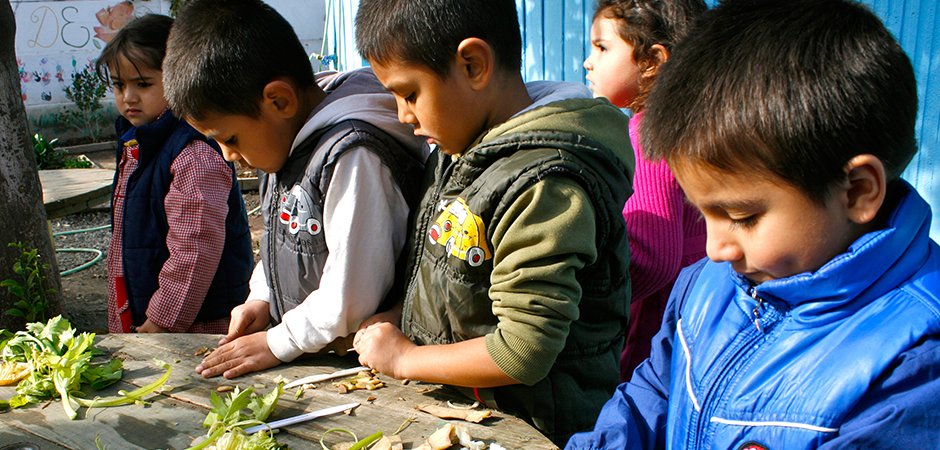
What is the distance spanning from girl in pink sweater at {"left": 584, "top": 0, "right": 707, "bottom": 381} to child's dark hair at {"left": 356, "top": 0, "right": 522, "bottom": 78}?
58cm

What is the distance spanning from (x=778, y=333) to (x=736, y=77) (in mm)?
451

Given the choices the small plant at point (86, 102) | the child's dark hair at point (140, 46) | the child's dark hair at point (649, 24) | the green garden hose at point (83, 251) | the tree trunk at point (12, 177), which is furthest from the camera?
the small plant at point (86, 102)

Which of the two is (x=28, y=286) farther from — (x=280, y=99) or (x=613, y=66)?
(x=613, y=66)

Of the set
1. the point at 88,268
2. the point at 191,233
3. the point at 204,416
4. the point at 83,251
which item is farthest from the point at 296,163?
the point at 83,251

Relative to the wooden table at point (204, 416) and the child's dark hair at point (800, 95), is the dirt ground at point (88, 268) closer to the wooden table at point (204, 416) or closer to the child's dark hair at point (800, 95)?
the wooden table at point (204, 416)

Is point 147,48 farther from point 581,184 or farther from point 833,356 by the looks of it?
point 833,356

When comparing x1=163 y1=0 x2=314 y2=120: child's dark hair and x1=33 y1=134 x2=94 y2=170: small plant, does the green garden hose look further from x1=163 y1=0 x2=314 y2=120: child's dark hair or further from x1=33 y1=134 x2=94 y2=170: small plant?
x1=163 y1=0 x2=314 y2=120: child's dark hair

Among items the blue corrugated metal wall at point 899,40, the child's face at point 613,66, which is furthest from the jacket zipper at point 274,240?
the blue corrugated metal wall at point 899,40

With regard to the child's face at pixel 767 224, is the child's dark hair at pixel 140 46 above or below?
above

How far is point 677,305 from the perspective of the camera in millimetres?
1408

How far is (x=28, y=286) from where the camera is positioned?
2887 millimetres

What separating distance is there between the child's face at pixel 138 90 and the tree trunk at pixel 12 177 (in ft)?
1.32

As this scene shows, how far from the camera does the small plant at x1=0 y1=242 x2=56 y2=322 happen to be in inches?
111

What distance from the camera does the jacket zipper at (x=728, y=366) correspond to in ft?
Result: 3.75
